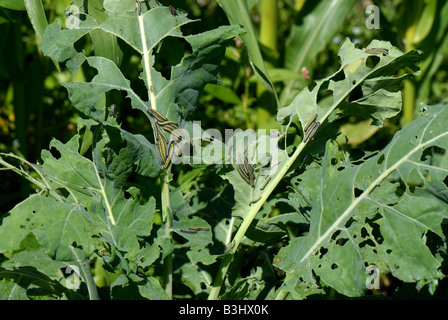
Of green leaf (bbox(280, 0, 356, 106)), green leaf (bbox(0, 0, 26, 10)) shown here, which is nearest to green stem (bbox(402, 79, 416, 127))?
green leaf (bbox(280, 0, 356, 106))

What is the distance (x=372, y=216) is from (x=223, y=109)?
1.43 metres

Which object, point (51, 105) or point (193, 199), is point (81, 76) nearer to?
point (193, 199)

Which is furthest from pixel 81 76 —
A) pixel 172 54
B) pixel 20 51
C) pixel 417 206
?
pixel 417 206

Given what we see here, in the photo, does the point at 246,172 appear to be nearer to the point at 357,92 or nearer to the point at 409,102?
the point at 357,92

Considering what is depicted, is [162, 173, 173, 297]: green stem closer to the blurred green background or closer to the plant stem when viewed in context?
the blurred green background

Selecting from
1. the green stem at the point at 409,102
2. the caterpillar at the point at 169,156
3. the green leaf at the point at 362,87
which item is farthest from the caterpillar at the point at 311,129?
the green stem at the point at 409,102

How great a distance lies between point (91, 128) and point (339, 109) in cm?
53

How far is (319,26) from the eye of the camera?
1747 millimetres

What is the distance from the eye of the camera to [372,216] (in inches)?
37.9

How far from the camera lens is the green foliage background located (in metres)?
1.03

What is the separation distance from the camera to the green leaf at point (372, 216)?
3.00ft

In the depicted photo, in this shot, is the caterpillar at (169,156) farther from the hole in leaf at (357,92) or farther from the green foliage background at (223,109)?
the hole in leaf at (357,92)

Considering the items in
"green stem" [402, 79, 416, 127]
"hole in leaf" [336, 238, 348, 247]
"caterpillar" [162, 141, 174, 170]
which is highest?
"caterpillar" [162, 141, 174, 170]

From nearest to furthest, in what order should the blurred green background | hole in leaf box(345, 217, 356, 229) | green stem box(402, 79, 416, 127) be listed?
hole in leaf box(345, 217, 356, 229)
the blurred green background
green stem box(402, 79, 416, 127)
